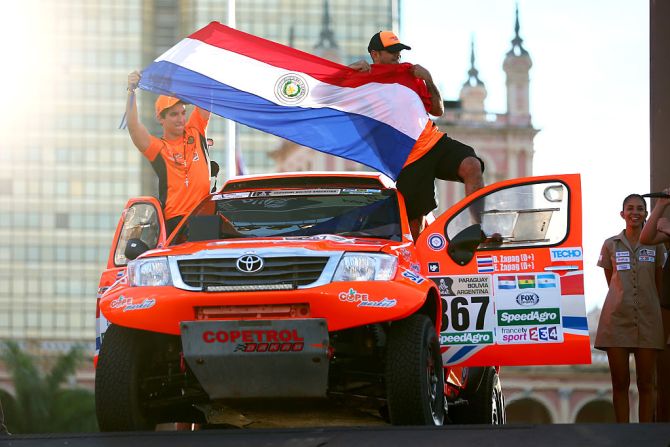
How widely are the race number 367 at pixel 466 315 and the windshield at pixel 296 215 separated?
0.68 meters

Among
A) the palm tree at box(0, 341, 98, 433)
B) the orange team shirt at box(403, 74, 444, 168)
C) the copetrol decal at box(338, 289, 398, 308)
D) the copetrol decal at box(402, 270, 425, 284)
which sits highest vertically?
the orange team shirt at box(403, 74, 444, 168)

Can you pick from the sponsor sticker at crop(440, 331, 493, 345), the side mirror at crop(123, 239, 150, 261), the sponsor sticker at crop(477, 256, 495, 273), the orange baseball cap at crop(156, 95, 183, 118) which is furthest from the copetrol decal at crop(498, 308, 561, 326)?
the orange baseball cap at crop(156, 95, 183, 118)

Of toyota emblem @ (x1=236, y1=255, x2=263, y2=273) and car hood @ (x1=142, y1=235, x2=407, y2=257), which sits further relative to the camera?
car hood @ (x1=142, y1=235, x2=407, y2=257)

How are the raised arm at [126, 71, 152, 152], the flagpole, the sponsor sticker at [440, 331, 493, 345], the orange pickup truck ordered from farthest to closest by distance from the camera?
the flagpole, the raised arm at [126, 71, 152, 152], the sponsor sticker at [440, 331, 493, 345], the orange pickup truck

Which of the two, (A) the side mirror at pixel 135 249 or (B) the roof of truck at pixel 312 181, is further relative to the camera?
(B) the roof of truck at pixel 312 181

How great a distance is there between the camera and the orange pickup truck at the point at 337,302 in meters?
8.95

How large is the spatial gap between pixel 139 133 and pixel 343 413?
3.75m

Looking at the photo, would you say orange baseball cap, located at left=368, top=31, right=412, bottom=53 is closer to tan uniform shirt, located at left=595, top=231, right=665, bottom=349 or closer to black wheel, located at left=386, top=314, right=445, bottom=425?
tan uniform shirt, located at left=595, top=231, right=665, bottom=349

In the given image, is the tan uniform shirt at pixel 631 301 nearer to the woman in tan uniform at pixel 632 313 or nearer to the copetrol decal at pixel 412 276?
the woman in tan uniform at pixel 632 313

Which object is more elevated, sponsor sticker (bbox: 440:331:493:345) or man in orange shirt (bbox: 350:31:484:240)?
man in orange shirt (bbox: 350:31:484:240)

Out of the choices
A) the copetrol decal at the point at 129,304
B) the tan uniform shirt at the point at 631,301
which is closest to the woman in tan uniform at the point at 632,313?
the tan uniform shirt at the point at 631,301

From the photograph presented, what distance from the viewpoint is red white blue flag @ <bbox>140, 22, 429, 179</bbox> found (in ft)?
39.9

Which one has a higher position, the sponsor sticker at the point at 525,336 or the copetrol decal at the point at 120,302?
the copetrol decal at the point at 120,302

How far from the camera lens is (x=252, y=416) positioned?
A: 977cm
